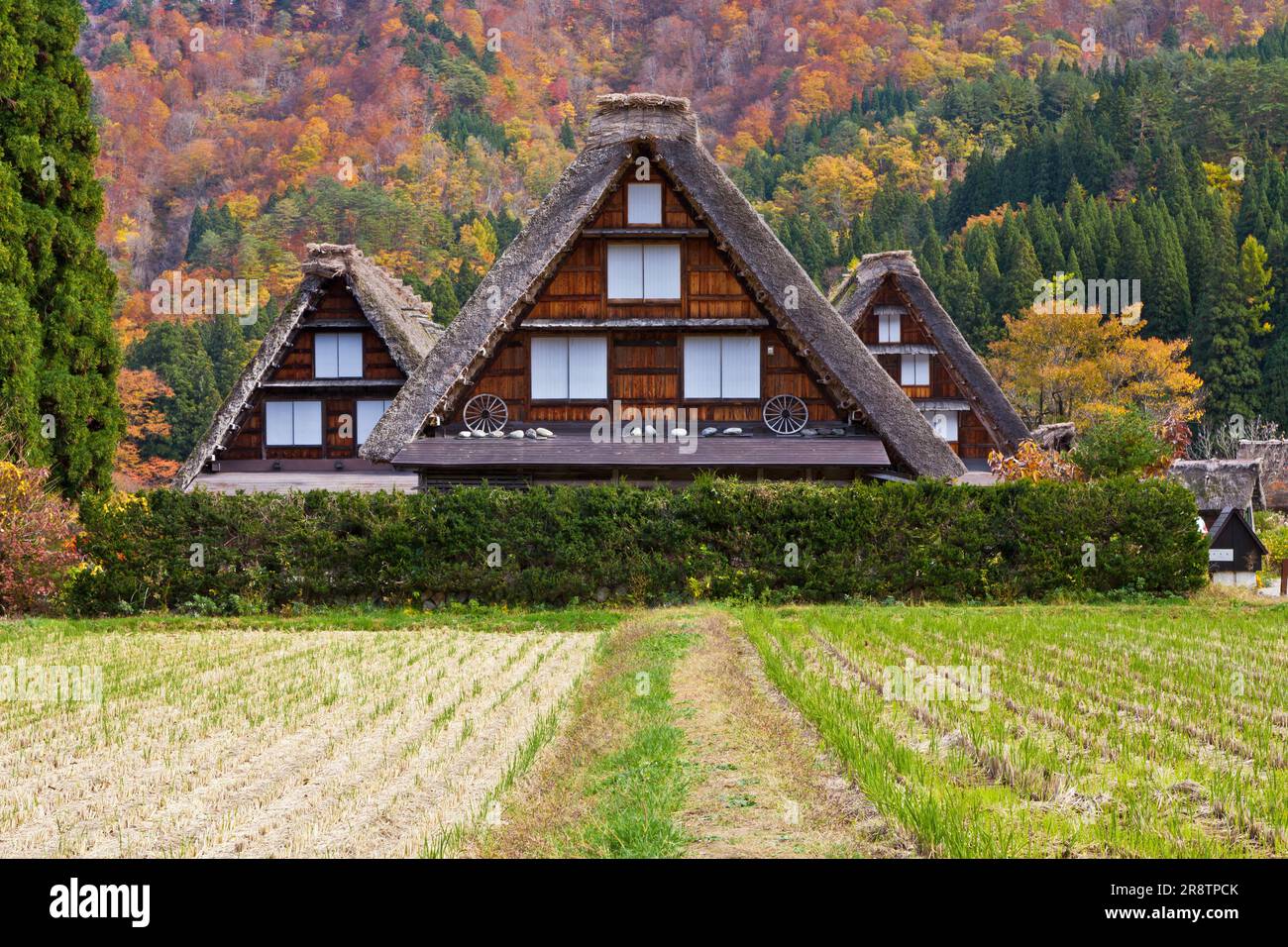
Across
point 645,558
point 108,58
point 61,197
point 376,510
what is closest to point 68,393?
point 61,197

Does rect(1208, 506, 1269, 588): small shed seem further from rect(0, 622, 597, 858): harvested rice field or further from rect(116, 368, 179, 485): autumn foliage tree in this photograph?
rect(116, 368, 179, 485): autumn foliage tree

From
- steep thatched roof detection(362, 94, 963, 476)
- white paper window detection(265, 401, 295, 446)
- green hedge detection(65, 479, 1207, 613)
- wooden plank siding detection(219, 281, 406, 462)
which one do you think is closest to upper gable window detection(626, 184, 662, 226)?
steep thatched roof detection(362, 94, 963, 476)

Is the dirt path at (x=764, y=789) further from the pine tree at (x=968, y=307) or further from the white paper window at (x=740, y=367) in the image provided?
the pine tree at (x=968, y=307)

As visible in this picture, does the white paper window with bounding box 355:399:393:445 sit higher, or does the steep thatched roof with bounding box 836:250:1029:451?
the steep thatched roof with bounding box 836:250:1029:451

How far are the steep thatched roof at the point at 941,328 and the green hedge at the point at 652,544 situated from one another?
42.6ft

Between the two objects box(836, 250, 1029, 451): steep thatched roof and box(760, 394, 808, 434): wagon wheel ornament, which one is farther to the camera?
box(836, 250, 1029, 451): steep thatched roof

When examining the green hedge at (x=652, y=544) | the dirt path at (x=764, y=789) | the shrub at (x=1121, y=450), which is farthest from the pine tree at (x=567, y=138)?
the dirt path at (x=764, y=789)

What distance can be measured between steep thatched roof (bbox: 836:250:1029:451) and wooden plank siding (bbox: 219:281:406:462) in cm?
1240

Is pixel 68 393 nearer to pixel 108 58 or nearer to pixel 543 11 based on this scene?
pixel 108 58

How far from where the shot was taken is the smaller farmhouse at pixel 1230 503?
127 feet

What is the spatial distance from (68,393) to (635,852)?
23.8 m

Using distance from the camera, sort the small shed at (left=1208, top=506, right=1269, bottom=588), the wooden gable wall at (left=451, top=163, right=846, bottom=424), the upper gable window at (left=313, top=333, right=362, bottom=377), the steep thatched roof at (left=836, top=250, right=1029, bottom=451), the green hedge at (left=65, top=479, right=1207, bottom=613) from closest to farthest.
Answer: the green hedge at (left=65, top=479, right=1207, bottom=613) < the wooden gable wall at (left=451, top=163, right=846, bottom=424) < the upper gable window at (left=313, top=333, right=362, bottom=377) < the steep thatched roof at (left=836, top=250, right=1029, bottom=451) < the small shed at (left=1208, top=506, right=1269, bottom=588)

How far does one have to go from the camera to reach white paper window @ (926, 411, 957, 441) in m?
34.8

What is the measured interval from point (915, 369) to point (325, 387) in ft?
53.7
